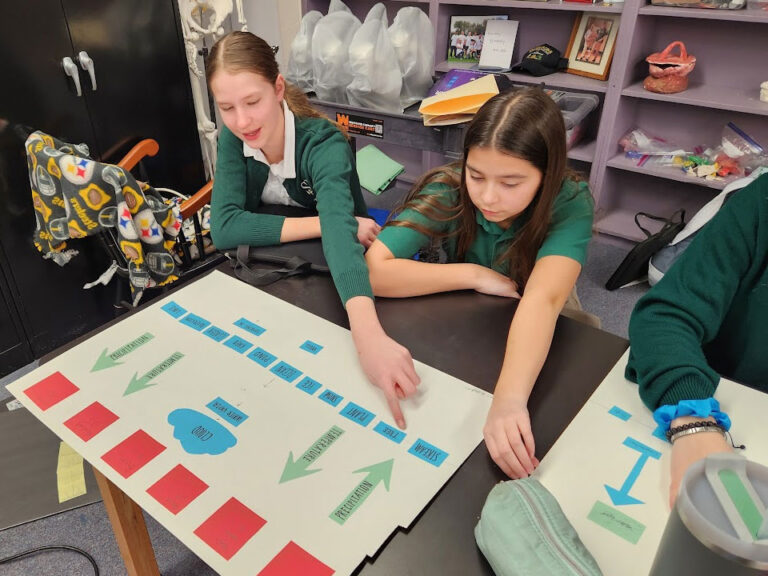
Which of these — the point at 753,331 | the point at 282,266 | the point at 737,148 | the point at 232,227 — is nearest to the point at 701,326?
the point at 753,331

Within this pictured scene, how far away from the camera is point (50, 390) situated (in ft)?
2.86

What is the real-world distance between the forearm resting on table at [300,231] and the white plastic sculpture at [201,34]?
140 cm

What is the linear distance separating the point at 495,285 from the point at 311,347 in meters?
0.36

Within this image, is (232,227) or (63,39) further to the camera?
(63,39)

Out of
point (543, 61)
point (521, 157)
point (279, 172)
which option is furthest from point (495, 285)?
point (543, 61)

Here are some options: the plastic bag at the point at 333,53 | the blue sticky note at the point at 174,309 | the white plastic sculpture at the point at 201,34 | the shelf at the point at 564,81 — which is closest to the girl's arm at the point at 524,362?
the blue sticky note at the point at 174,309

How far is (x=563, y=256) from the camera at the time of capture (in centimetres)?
106

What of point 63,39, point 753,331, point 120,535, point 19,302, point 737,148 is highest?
point 63,39

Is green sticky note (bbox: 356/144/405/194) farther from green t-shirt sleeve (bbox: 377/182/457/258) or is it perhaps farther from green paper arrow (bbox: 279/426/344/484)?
green paper arrow (bbox: 279/426/344/484)

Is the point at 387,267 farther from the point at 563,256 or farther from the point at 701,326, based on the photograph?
the point at 701,326

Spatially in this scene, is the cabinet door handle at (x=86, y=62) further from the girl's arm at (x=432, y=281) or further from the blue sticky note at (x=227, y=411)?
the blue sticky note at (x=227, y=411)

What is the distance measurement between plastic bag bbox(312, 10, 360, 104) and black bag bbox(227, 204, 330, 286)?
4.38 feet

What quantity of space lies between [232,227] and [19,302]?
113 cm

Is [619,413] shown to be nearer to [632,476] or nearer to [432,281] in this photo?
[632,476]
